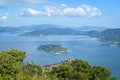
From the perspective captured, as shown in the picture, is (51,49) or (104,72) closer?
(104,72)

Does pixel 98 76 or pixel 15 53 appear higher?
pixel 15 53

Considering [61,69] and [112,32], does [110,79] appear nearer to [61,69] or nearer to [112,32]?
[61,69]

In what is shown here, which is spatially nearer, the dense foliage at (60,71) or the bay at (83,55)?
the dense foliage at (60,71)

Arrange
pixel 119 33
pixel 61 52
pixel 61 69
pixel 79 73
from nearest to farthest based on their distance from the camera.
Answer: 1. pixel 79 73
2. pixel 61 69
3. pixel 61 52
4. pixel 119 33

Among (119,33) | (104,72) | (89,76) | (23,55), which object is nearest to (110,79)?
(104,72)

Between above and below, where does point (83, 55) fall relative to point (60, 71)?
below

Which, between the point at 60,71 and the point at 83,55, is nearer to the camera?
the point at 60,71

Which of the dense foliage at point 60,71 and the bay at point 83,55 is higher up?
the dense foliage at point 60,71

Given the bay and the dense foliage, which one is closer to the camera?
the dense foliage

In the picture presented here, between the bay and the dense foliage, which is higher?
the dense foliage

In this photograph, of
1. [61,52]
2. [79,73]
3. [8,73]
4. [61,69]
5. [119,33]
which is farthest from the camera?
[119,33]
